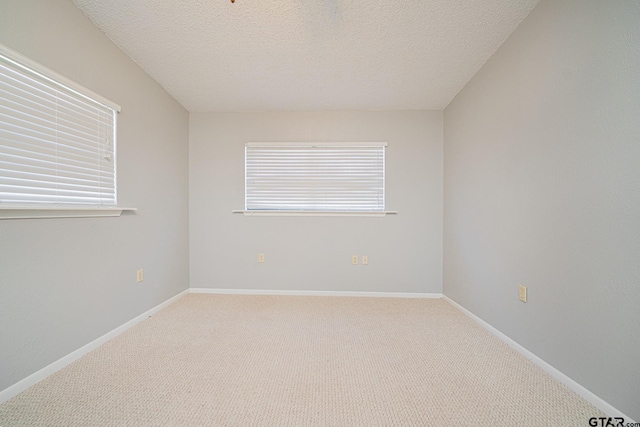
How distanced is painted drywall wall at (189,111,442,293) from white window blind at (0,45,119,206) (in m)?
1.18

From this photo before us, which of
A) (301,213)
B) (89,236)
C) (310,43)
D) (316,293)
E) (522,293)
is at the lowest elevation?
(316,293)

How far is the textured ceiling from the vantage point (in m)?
1.55

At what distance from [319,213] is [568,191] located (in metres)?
2.12

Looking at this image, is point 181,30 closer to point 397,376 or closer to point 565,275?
point 397,376

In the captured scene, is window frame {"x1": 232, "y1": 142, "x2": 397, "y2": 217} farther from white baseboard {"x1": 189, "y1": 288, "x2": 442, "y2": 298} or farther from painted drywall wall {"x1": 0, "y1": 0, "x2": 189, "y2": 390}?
white baseboard {"x1": 189, "y1": 288, "x2": 442, "y2": 298}

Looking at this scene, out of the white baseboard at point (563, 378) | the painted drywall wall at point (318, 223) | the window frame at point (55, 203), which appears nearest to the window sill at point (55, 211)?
the window frame at point (55, 203)

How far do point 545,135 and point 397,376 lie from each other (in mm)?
1696

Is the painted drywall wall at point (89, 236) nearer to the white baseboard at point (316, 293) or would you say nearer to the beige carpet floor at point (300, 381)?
the beige carpet floor at point (300, 381)

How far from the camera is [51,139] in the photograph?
4.78ft

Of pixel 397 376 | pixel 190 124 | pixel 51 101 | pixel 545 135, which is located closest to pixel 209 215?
pixel 190 124

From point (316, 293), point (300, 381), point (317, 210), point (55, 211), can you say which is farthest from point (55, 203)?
point (316, 293)

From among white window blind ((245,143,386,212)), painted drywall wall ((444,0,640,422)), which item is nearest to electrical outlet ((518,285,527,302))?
painted drywall wall ((444,0,640,422))

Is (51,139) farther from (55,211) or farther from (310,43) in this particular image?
(310,43)

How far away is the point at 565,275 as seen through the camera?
1365 millimetres
